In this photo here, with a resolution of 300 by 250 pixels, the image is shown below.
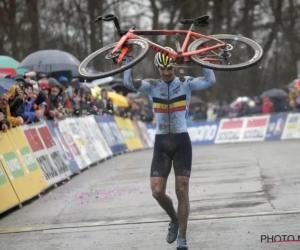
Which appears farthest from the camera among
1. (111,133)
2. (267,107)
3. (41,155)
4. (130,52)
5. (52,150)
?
(267,107)

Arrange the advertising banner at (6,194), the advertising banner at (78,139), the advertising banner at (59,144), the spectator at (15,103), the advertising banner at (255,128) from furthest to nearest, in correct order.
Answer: the advertising banner at (255,128) < the advertising banner at (78,139) < the advertising banner at (59,144) < the spectator at (15,103) < the advertising banner at (6,194)

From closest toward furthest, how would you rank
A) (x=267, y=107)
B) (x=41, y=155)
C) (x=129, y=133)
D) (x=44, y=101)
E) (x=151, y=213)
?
(x=151, y=213) → (x=41, y=155) → (x=44, y=101) → (x=129, y=133) → (x=267, y=107)

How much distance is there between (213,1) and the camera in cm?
3222

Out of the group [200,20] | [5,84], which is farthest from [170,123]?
[5,84]

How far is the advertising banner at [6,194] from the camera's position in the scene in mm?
11359

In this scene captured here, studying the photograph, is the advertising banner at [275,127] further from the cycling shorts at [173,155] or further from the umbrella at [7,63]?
the cycling shorts at [173,155]

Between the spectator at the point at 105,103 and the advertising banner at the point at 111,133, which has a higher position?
the spectator at the point at 105,103

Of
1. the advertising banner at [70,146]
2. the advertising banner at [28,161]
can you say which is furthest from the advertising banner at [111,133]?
the advertising banner at [28,161]

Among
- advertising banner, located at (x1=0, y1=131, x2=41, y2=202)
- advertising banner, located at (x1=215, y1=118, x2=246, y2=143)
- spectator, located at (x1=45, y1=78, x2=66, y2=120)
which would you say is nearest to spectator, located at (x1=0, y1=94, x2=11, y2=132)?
advertising banner, located at (x1=0, y1=131, x2=41, y2=202)

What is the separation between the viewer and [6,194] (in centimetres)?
1159

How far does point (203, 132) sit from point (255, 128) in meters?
3.01

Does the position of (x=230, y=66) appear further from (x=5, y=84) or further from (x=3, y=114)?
(x=5, y=84)

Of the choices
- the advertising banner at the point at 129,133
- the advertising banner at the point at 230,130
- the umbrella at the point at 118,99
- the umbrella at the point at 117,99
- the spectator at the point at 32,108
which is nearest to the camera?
the spectator at the point at 32,108

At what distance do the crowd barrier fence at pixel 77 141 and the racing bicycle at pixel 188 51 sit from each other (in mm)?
3556
